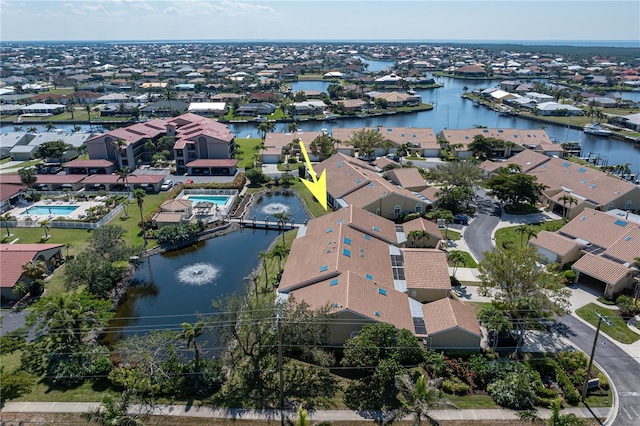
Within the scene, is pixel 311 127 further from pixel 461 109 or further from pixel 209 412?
pixel 209 412

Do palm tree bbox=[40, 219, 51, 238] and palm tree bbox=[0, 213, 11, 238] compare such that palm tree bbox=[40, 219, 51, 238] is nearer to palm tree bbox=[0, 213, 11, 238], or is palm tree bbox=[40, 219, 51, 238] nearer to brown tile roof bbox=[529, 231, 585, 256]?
palm tree bbox=[0, 213, 11, 238]

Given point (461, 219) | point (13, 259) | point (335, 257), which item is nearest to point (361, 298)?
point (335, 257)

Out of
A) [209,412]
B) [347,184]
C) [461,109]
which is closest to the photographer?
[209,412]

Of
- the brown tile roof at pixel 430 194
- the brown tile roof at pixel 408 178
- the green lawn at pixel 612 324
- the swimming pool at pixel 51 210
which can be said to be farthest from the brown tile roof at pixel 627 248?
the swimming pool at pixel 51 210

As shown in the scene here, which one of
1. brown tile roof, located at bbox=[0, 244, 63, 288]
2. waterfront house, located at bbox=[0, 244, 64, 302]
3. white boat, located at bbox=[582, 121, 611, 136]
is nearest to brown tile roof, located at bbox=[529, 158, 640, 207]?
white boat, located at bbox=[582, 121, 611, 136]

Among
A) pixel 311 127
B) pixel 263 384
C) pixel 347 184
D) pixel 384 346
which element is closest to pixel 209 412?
pixel 263 384

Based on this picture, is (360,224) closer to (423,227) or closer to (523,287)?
(423,227)
